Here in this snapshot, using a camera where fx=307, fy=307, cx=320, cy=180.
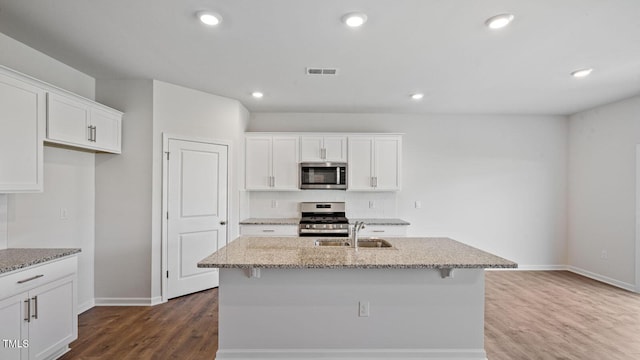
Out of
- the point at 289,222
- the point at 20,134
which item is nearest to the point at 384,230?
the point at 289,222

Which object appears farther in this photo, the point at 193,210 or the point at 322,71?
the point at 193,210

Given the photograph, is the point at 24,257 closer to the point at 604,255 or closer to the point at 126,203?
the point at 126,203

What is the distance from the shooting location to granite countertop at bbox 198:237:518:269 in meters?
2.13

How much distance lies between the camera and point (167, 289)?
3.63m

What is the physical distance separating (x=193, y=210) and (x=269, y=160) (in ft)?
4.36

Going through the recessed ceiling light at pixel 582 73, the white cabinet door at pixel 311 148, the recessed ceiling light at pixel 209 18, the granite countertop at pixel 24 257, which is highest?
the recessed ceiling light at pixel 209 18

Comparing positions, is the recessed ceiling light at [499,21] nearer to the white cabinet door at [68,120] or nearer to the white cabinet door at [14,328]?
the white cabinet door at [68,120]

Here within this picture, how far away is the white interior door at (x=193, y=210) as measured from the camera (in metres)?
3.68

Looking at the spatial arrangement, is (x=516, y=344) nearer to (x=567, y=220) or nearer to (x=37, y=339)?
(x=567, y=220)

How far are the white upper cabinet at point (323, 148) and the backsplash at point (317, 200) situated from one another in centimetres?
62

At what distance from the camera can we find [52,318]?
2.30 meters

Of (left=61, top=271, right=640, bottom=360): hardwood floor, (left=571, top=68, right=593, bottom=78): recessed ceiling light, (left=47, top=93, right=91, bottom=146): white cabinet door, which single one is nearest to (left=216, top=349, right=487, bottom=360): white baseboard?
(left=61, top=271, right=640, bottom=360): hardwood floor

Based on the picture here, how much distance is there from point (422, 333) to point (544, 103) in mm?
3871

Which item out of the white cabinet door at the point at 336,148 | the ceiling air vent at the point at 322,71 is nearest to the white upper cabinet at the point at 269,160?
the white cabinet door at the point at 336,148
